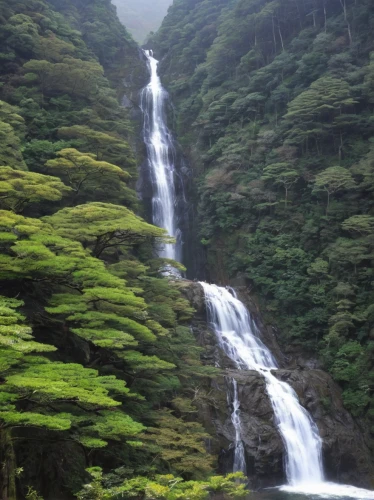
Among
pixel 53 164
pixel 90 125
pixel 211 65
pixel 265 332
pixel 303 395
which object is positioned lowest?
pixel 303 395

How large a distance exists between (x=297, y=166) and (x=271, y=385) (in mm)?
15160

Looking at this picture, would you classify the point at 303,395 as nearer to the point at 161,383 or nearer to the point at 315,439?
the point at 315,439

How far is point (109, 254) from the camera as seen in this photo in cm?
1902

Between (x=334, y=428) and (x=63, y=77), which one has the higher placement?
(x=63, y=77)

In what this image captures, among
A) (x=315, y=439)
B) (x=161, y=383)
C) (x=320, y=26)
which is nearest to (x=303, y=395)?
(x=315, y=439)

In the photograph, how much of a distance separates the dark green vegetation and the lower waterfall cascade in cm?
459

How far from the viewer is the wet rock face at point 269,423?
17.2 meters

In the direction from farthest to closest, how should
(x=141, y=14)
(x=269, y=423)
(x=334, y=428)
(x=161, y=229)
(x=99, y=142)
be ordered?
1. (x=141, y=14)
2. (x=99, y=142)
3. (x=334, y=428)
4. (x=269, y=423)
5. (x=161, y=229)

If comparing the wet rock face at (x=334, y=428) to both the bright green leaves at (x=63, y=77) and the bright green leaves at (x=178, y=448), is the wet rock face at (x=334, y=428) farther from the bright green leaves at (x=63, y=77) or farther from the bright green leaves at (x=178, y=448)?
the bright green leaves at (x=63, y=77)

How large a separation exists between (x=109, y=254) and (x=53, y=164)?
4.17 metres

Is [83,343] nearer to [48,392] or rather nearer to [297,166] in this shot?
[48,392]

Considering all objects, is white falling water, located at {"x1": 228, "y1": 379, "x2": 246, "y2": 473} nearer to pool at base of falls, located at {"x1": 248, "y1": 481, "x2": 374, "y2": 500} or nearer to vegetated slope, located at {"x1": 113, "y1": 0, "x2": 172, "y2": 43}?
pool at base of falls, located at {"x1": 248, "y1": 481, "x2": 374, "y2": 500}

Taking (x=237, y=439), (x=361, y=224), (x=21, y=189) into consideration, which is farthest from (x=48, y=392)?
(x=361, y=224)

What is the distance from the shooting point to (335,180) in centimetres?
2586
